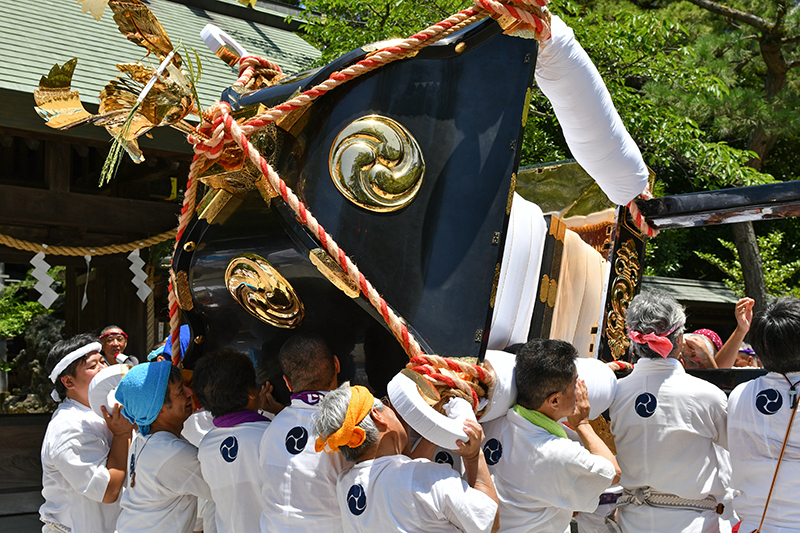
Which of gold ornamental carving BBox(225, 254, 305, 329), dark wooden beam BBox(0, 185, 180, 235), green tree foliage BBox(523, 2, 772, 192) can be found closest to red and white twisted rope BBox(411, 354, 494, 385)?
gold ornamental carving BBox(225, 254, 305, 329)

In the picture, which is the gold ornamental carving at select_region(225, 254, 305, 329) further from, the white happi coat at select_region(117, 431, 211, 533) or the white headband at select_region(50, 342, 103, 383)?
the white headband at select_region(50, 342, 103, 383)

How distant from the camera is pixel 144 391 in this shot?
8.19 feet

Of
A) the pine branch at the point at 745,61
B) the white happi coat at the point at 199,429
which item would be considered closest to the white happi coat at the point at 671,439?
the white happi coat at the point at 199,429

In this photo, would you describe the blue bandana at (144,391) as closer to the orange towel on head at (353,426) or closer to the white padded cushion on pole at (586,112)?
the orange towel on head at (353,426)

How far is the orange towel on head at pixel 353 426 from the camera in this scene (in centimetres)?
190

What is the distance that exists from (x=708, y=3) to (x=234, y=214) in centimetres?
879

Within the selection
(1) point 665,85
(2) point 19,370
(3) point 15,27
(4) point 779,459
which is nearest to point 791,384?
(4) point 779,459

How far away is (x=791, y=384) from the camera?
2.05m

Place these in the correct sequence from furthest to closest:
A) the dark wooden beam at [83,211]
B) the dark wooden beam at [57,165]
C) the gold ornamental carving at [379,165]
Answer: the dark wooden beam at [57,165] → the dark wooden beam at [83,211] → the gold ornamental carving at [379,165]

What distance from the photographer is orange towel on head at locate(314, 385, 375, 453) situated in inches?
74.8

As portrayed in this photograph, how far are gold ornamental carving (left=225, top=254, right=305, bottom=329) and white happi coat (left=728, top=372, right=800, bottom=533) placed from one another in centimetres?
144

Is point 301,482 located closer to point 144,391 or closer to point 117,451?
point 144,391

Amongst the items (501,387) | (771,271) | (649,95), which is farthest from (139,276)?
(771,271)

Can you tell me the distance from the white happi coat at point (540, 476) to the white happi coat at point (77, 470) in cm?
165
